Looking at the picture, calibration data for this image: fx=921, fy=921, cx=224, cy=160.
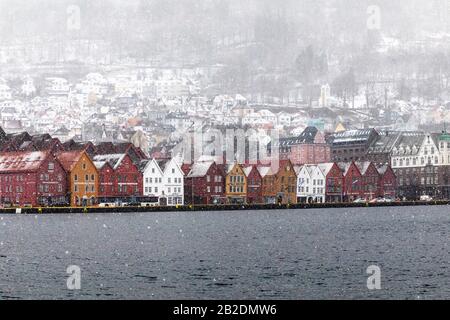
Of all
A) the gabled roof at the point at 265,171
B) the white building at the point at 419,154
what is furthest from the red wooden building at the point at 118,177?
the white building at the point at 419,154

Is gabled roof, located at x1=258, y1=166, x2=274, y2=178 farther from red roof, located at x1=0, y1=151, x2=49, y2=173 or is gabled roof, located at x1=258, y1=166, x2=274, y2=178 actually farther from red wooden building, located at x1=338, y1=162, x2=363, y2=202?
red roof, located at x1=0, y1=151, x2=49, y2=173

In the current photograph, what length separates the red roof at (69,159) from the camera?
432ft

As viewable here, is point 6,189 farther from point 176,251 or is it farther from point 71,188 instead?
point 176,251

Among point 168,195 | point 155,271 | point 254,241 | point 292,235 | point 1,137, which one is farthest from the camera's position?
point 1,137

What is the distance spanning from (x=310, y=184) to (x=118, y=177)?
134 feet

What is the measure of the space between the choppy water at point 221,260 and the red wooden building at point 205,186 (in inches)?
2027

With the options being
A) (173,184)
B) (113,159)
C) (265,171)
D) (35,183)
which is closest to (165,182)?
→ (173,184)

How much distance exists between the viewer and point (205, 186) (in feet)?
484

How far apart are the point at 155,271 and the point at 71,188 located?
3196 inches

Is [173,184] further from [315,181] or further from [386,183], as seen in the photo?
[386,183]

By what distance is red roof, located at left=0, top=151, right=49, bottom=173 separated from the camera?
128625mm

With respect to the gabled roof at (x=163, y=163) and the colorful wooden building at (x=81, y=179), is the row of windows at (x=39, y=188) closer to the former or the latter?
the colorful wooden building at (x=81, y=179)

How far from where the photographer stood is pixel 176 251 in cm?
6353
